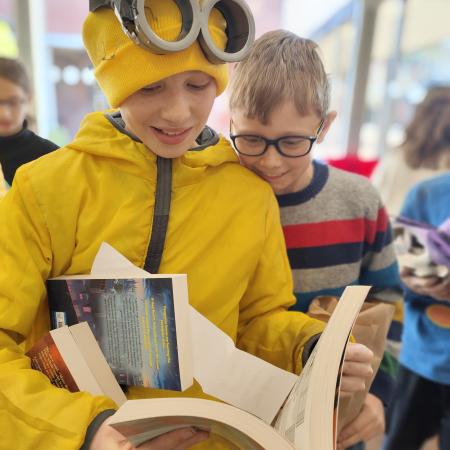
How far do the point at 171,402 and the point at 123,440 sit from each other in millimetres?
91

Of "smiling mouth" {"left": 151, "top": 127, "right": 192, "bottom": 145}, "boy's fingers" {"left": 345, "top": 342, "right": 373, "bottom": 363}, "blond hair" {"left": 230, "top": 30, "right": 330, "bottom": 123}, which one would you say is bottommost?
"boy's fingers" {"left": 345, "top": 342, "right": 373, "bottom": 363}

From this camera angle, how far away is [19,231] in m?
0.68

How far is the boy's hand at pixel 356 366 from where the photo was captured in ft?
2.35

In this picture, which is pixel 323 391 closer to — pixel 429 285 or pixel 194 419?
pixel 194 419

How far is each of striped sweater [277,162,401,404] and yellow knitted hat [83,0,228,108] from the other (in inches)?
16.9

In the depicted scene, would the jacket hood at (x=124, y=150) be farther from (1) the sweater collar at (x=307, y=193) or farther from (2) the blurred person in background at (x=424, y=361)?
(2) the blurred person in background at (x=424, y=361)

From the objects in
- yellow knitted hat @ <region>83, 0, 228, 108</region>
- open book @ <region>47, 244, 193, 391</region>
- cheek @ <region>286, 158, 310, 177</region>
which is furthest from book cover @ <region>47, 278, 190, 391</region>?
cheek @ <region>286, 158, 310, 177</region>

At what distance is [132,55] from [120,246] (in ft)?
0.96

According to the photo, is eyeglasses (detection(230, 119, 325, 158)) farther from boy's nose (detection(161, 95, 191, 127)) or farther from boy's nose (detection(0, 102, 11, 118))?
boy's nose (detection(0, 102, 11, 118))

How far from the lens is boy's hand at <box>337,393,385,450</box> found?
93cm

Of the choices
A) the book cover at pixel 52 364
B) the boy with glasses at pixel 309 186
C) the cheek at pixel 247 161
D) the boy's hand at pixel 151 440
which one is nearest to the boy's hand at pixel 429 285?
the boy with glasses at pixel 309 186

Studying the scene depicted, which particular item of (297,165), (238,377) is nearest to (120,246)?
(238,377)

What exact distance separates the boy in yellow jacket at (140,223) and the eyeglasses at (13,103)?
209 mm

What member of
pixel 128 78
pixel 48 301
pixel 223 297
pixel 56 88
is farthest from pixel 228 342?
pixel 56 88
